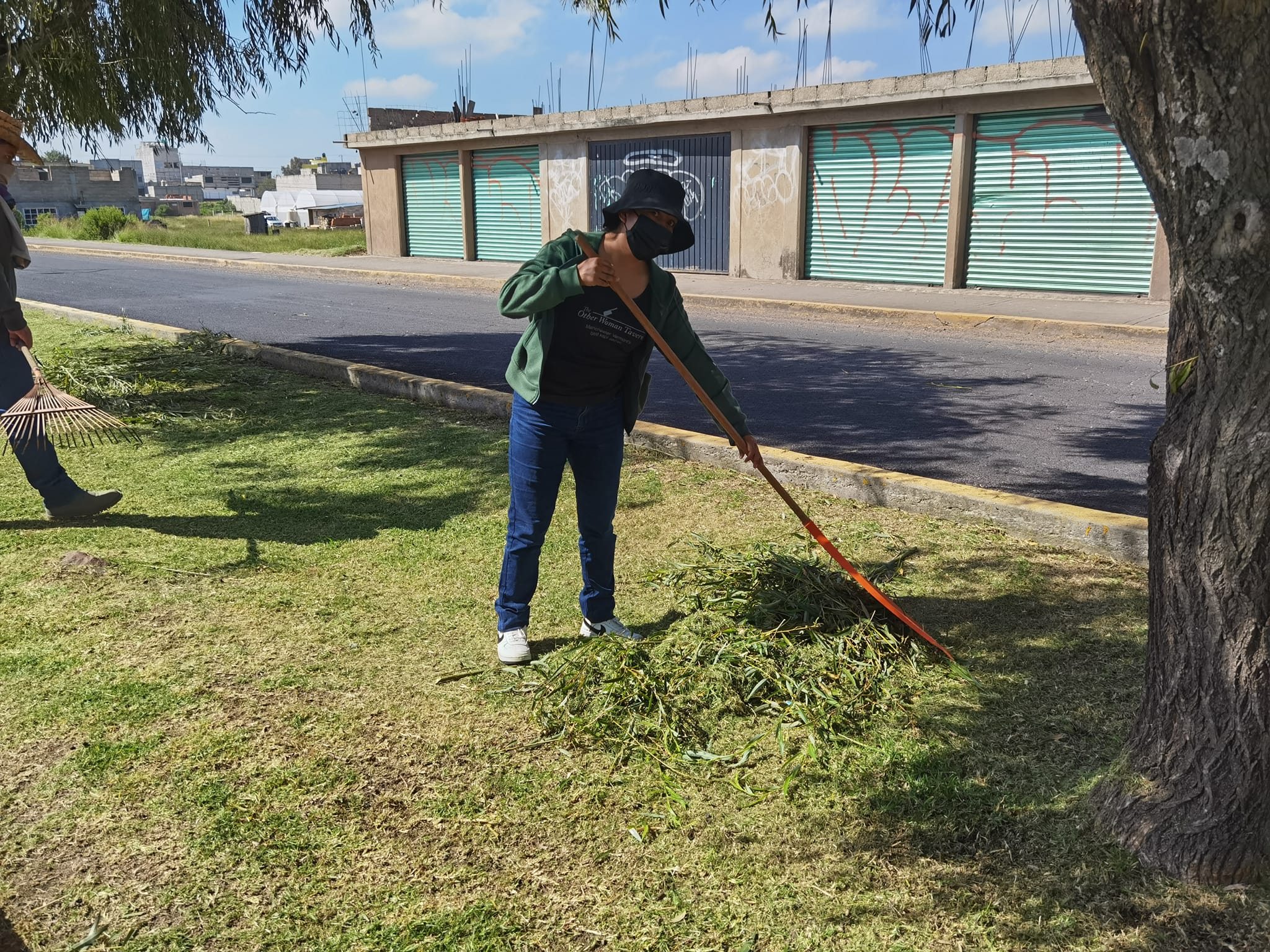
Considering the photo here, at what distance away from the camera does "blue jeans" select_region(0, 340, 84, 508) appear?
4.95m

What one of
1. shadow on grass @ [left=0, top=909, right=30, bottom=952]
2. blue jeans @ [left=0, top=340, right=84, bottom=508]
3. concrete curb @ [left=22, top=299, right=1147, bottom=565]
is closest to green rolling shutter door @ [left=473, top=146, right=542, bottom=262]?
concrete curb @ [left=22, top=299, right=1147, bottom=565]

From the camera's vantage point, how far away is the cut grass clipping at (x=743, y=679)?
326cm

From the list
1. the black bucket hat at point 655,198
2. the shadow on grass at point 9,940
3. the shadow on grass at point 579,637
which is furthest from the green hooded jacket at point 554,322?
the shadow on grass at point 9,940

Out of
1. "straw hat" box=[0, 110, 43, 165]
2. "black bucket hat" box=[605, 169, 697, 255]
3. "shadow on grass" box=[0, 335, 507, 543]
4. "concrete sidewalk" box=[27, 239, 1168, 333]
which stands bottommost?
"shadow on grass" box=[0, 335, 507, 543]

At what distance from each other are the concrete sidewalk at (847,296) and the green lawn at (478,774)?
855 cm

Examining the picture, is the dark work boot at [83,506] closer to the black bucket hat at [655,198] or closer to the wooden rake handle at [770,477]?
the wooden rake handle at [770,477]

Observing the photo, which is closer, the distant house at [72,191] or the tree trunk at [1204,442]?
the tree trunk at [1204,442]

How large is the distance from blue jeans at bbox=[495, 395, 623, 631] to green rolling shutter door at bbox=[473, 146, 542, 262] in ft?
60.6

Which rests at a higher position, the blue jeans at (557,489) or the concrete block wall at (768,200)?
the concrete block wall at (768,200)

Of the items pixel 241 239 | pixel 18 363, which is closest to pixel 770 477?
pixel 18 363

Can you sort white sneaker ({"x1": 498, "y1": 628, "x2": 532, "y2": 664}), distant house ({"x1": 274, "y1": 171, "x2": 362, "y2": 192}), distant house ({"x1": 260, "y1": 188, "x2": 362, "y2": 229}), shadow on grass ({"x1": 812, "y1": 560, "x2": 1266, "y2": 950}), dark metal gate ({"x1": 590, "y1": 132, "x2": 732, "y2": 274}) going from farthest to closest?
distant house ({"x1": 274, "y1": 171, "x2": 362, "y2": 192}) → distant house ({"x1": 260, "y1": 188, "x2": 362, "y2": 229}) → dark metal gate ({"x1": 590, "y1": 132, "x2": 732, "y2": 274}) → white sneaker ({"x1": 498, "y1": 628, "x2": 532, "y2": 664}) → shadow on grass ({"x1": 812, "y1": 560, "x2": 1266, "y2": 950})

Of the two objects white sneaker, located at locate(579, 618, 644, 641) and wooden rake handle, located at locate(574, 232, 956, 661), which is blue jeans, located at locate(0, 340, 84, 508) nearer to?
white sneaker, located at locate(579, 618, 644, 641)

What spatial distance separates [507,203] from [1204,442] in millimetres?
21712

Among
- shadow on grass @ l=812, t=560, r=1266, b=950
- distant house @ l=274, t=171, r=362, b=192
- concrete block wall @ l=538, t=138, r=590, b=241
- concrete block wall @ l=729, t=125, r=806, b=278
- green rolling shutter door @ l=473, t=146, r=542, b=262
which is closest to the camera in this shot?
shadow on grass @ l=812, t=560, r=1266, b=950
